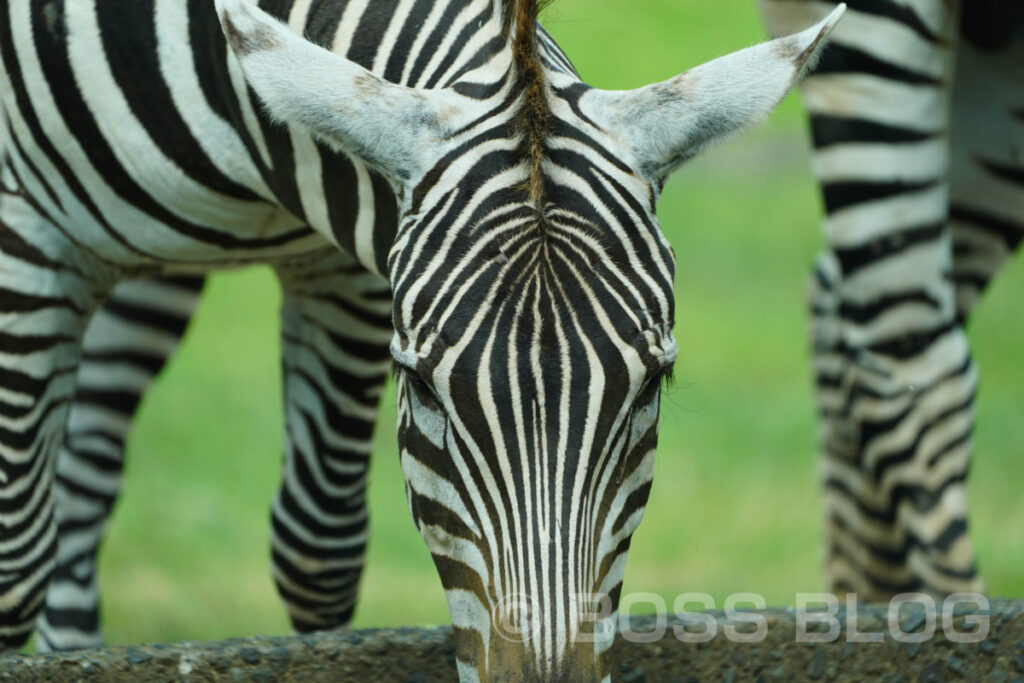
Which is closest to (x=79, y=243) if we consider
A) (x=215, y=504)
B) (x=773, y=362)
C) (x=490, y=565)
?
(x=490, y=565)

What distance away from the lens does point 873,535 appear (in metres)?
6.34

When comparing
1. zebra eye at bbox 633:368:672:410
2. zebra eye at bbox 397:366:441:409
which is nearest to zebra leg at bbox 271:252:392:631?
zebra eye at bbox 397:366:441:409

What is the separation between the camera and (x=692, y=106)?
121 inches

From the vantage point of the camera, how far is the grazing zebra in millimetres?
4809

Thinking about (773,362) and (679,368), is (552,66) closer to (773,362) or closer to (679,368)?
(679,368)

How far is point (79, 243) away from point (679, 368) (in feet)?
23.1

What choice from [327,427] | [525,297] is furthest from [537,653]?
[327,427]

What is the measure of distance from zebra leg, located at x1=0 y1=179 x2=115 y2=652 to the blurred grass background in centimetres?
166

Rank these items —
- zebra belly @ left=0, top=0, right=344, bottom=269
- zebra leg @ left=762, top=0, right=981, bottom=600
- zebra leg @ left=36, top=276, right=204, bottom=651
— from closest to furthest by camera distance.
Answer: zebra belly @ left=0, top=0, right=344, bottom=269, zebra leg @ left=762, top=0, right=981, bottom=600, zebra leg @ left=36, top=276, right=204, bottom=651

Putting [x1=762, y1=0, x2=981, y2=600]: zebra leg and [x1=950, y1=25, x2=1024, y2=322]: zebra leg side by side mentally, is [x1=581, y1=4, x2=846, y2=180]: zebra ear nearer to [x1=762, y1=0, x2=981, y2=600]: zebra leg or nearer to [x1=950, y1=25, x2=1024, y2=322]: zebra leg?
[x1=762, y1=0, x2=981, y2=600]: zebra leg

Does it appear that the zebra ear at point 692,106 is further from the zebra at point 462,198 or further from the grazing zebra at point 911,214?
the grazing zebra at point 911,214

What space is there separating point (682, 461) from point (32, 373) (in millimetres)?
6012

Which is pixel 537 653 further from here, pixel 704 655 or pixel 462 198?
pixel 704 655

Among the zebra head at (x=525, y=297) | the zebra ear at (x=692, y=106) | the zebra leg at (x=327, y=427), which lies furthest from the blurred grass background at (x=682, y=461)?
the zebra leg at (x=327, y=427)
